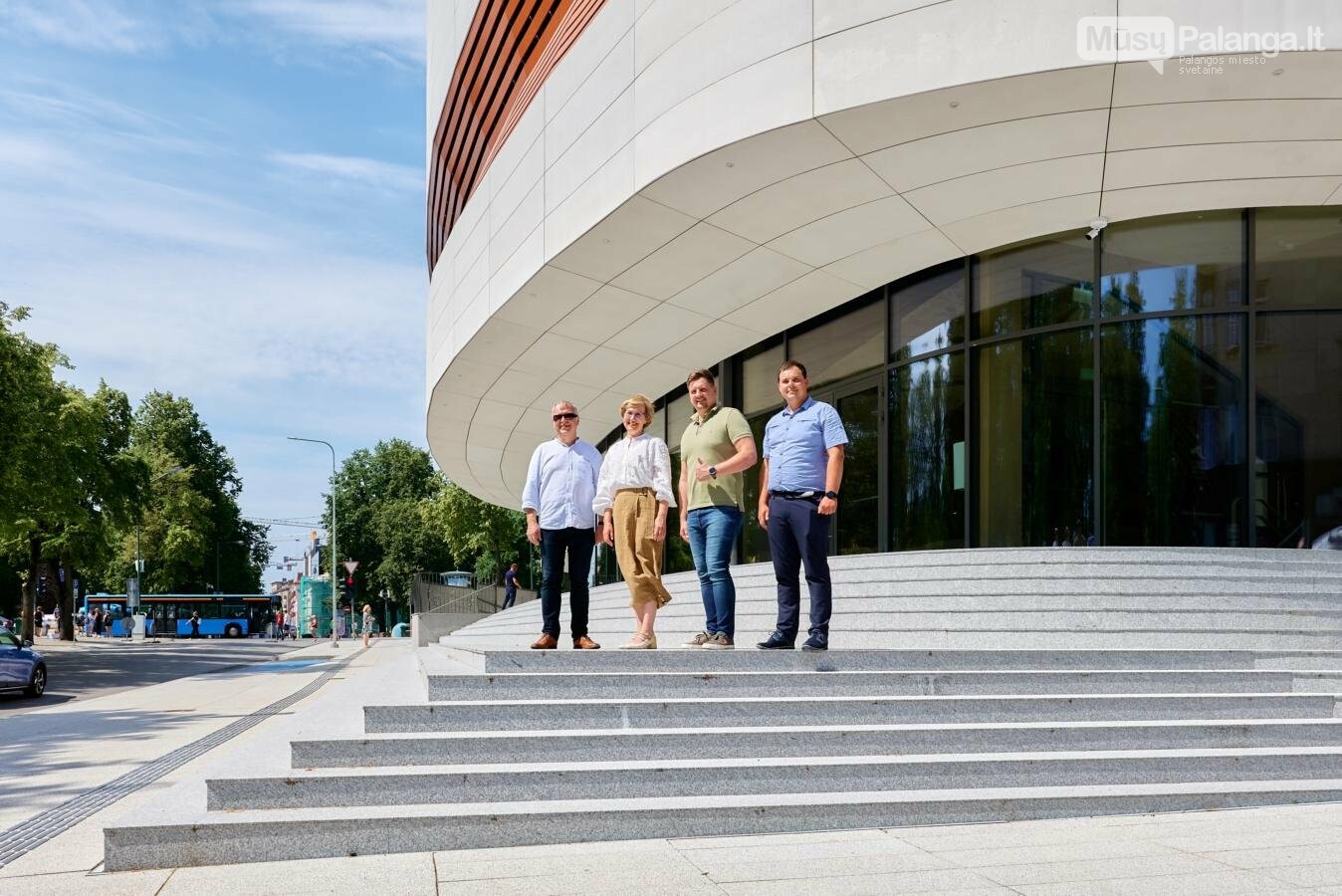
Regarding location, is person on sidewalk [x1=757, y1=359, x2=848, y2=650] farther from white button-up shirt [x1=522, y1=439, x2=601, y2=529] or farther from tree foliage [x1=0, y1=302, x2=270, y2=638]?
tree foliage [x1=0, y1=302, x2=270, y2=638]

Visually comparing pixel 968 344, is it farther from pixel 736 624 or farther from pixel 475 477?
pixel 475 477

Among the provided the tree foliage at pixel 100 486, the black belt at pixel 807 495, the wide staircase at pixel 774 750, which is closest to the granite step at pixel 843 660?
the wide staircase at pixel 774 750

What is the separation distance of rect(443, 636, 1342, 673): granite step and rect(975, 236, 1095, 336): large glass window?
6.25 m

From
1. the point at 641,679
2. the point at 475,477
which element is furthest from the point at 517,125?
the point at 475,477

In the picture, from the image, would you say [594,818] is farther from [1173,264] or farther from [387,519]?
[387,519]

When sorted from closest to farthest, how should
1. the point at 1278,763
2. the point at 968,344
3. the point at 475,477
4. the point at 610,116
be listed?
the point at 1278,763, the point at 610,116, the point at 968,344, the point at 475,477

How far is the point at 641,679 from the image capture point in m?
5.65

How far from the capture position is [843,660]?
20.4ft

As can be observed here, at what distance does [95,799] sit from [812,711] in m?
4.44

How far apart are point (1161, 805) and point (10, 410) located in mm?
22473

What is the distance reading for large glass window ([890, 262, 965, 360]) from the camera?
1355cm

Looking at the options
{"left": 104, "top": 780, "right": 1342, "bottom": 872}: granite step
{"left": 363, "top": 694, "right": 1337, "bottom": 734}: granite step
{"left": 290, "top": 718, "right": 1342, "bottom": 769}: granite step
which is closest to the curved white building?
{"left": 363, "top": 694, "right": 1337, "bottom": 734}: granite step

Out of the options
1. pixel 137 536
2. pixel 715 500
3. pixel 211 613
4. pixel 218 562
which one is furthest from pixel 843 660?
pixel 218 562

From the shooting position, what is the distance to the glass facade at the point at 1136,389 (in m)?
11.6
